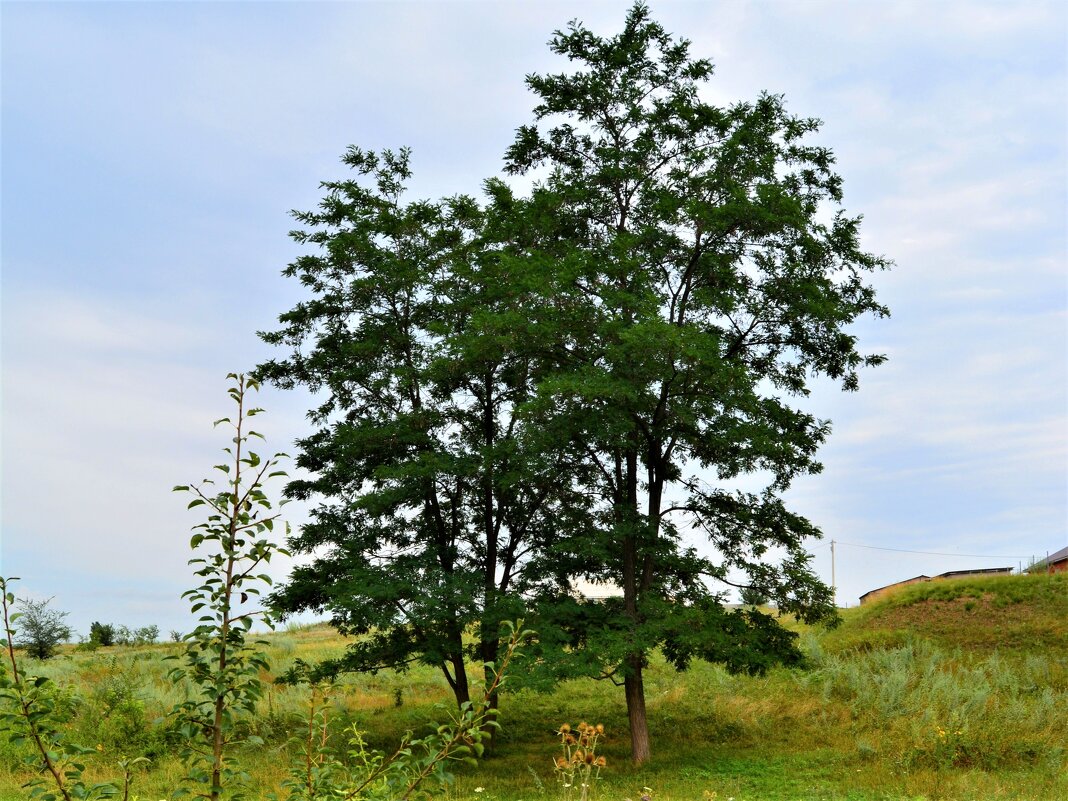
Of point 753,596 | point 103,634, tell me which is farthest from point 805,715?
point 103,634

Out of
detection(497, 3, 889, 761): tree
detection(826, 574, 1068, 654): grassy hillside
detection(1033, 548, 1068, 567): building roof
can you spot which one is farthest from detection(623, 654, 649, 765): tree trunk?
detection(1033, 548, 1068, 567): building roof

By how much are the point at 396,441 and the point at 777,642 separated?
29.1ft

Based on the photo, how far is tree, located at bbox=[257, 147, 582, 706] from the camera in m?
18.0

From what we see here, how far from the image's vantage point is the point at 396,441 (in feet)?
64.4

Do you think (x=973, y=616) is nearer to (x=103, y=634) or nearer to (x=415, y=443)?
(x=415, y=443)

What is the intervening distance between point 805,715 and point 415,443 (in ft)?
35.4

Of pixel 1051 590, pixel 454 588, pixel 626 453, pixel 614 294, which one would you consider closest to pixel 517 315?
pixel 614 294

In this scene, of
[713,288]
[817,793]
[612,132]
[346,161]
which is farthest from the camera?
[346,161]

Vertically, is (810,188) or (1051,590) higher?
(810,188)

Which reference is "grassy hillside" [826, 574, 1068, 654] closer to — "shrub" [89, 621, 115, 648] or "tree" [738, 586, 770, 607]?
"tree" [738, 586, 770, 607]

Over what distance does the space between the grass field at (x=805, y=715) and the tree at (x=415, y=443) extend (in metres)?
2.58

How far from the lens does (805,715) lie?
20672 mm

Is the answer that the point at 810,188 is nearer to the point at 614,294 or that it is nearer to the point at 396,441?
the point at 614,294

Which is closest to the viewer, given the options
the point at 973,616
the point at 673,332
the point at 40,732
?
the point at 40,732
